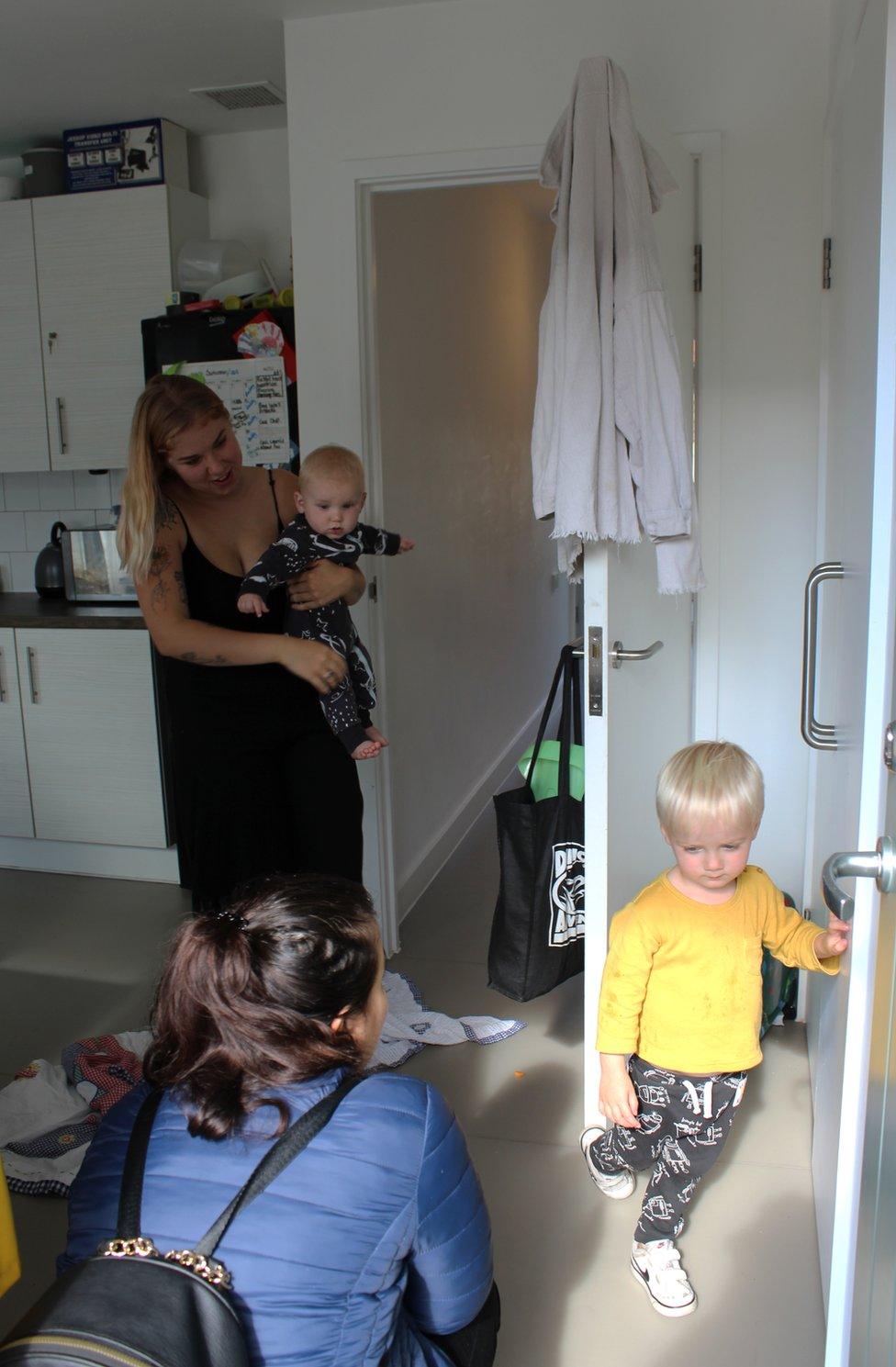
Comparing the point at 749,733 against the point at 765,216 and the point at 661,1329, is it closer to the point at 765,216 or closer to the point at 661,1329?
the point at 765,216

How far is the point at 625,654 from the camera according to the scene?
210cm

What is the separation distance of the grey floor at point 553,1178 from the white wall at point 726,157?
2.57ft

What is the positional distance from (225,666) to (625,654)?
781 mm

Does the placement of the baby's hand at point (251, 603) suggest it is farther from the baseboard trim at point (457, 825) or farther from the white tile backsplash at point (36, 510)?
the white tile backsplash at point (36, 510)

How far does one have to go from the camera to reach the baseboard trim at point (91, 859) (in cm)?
388

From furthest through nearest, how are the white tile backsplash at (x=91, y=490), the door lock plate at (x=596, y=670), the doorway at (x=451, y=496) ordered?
1. the white tile backsplash at (x=91, y=490)
2. the doorway at (x=451, y=496)
3. the door lock plate at (x=596, y=670)

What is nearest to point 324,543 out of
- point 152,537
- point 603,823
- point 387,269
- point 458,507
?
point 152,537

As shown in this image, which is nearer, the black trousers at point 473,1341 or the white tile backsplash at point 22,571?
the black trousers at point 473,1341

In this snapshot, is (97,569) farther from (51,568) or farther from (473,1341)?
(473,1341)

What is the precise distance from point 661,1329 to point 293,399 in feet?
8.69

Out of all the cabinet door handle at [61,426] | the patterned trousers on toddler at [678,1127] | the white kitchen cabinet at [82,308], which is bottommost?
the patterned trousers on toddler at [678,1127]

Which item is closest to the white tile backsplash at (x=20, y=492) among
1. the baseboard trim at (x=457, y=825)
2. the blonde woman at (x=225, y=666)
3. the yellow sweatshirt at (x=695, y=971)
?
the baseboard trim at (x=457, y=825)

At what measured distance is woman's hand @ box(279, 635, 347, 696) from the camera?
7.25 feet

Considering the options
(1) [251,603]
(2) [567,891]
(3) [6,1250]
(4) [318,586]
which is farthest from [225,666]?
(3) [6,1250]
